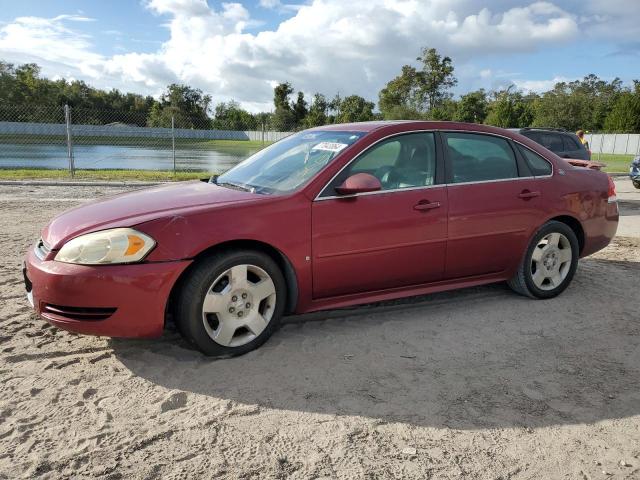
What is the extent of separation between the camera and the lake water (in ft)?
64.0

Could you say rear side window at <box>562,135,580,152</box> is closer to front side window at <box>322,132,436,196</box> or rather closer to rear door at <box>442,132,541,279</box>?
rear door at <box>442,132,541,279</box>

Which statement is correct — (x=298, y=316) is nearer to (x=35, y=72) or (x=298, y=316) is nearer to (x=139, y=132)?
(x=139, y=132)

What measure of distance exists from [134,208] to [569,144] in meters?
10.5

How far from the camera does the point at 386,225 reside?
3.90 metres

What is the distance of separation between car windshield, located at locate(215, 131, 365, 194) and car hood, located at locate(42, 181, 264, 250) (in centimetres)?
23

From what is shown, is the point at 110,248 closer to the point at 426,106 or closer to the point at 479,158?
the point at 479,158

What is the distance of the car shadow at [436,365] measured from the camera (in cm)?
296

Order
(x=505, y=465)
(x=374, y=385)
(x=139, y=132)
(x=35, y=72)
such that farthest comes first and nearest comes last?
(x=35, y=72) → (x=139, y=132) → (x=374, y=385) → (x=505, y=465)

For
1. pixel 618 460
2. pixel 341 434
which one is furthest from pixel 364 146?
pixel 618 460

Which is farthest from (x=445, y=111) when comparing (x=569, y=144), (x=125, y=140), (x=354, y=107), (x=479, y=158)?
(x=479, y=158)

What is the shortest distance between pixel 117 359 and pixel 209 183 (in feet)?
5.38

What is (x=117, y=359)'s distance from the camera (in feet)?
11.4

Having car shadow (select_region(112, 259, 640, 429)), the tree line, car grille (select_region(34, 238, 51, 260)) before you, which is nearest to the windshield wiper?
car shadow (select_region(112, 259, 640, 429))

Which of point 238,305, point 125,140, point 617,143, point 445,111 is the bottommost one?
point 238,305
